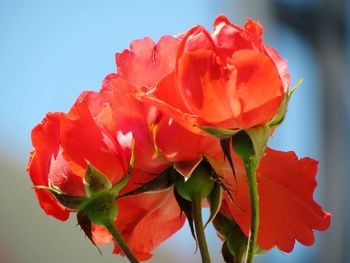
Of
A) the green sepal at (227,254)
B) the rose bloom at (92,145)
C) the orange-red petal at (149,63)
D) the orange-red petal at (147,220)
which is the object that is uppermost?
the orange-red petal at (149,63)

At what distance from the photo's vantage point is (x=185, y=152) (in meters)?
0.39

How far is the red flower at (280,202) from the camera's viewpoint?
0.40 metres

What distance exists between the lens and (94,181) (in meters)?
0.38

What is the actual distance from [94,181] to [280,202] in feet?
0.28

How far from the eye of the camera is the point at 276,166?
403mm

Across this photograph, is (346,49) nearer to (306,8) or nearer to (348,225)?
(306,8)

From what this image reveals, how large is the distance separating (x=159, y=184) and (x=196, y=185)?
2 cm

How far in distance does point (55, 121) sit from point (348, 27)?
2.58 meters

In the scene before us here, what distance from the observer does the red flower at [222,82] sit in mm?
360

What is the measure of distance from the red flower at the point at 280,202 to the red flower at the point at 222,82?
36 mm

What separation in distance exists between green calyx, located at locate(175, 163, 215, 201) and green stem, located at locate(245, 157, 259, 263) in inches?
0.8

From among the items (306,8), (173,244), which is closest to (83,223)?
(306,8)

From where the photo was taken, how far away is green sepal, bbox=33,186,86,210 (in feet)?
1.25

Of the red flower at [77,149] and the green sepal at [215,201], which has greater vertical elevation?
the red flower at [77,149]
